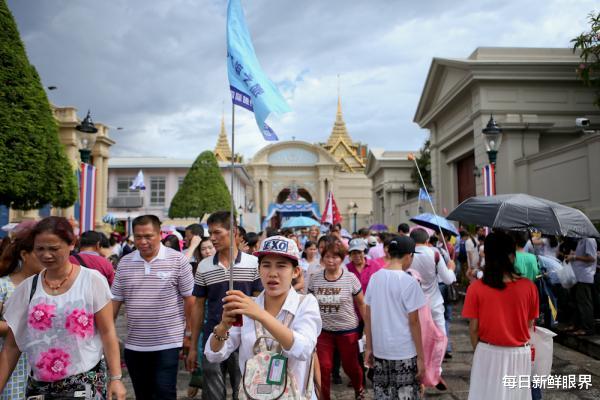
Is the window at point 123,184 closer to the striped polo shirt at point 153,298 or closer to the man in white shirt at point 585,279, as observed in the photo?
the man in white shirt at point 585,279

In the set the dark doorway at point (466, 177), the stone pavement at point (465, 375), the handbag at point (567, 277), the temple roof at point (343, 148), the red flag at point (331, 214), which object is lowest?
the stone pavement at point (465, 375)

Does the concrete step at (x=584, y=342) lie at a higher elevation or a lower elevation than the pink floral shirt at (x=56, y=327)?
lower

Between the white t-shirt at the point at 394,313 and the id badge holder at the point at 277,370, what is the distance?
1844mm

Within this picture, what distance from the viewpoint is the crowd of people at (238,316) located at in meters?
2.49

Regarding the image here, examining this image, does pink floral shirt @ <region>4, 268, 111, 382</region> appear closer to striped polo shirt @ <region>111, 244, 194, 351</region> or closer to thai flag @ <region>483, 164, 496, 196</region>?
striped polo shirt @ <region>111, 244, 194, 351</region>

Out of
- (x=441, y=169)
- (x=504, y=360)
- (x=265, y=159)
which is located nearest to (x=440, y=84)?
(x=441, y=169)

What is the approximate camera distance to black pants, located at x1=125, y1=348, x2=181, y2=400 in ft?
12.7

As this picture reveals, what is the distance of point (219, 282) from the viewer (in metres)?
4.14

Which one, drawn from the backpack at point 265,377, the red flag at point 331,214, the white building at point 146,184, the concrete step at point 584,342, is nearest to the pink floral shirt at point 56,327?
the backpack at point 265,377

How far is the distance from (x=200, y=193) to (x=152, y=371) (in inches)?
1253

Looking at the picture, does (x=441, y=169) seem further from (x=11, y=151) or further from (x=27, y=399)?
(x=27, y=399)

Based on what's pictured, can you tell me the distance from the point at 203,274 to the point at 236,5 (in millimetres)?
2365

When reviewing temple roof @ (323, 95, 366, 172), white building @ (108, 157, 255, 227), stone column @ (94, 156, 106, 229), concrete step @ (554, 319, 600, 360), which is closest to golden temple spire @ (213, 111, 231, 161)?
temple roof @ (323, 95, 366, 172)

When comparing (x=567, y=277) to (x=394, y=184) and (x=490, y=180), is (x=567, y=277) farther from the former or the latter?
(x=394, y=184)
